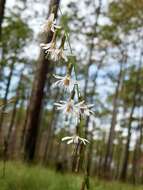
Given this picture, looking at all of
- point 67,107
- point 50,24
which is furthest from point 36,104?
point 67,107

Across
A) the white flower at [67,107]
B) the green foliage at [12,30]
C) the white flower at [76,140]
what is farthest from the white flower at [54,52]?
the green foliage at [12,30]

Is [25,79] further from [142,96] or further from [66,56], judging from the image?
[66,56]

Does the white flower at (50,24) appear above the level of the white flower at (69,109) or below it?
above

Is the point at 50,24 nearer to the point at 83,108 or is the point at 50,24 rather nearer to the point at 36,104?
the point at 83,108

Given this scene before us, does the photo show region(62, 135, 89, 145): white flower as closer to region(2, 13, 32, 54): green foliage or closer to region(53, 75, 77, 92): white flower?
region(53, 75, 77, 92): white flower

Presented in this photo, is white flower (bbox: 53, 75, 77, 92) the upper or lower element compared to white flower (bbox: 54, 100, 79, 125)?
A: upper

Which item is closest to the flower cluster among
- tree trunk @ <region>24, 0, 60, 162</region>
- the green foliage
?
tree trunk @ <region>24, 0, 60, 162</region>

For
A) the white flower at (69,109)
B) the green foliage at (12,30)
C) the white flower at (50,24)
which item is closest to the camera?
the white flower at (69,109)

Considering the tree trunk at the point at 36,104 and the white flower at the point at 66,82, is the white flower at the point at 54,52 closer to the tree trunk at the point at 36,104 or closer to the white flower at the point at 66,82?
the white flower at the point at 66,82
